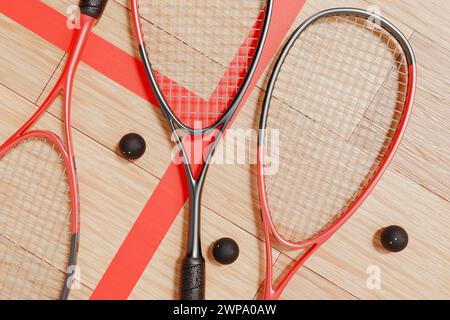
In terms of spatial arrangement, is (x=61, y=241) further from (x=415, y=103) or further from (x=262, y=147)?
(x=415, y=103)

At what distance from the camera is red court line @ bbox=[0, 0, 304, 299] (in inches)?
36.9

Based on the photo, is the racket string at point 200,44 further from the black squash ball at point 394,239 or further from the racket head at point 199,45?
the black squash ball at point 394,239

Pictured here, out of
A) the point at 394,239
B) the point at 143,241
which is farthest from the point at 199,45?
the point at 394,239

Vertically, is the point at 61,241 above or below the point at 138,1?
below

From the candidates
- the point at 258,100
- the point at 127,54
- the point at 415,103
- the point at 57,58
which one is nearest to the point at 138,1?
the point at 127,54

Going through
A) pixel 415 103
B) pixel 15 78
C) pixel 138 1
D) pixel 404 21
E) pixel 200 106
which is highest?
pixel 404 21

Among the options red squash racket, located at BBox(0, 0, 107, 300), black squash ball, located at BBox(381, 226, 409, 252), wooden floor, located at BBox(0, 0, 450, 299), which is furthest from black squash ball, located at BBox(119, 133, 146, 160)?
black squash ball, located at BBox(381, 226, 409, 252)

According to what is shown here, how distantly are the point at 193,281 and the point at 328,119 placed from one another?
17.3 inches

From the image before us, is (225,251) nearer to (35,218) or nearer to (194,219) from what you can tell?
(194,219)

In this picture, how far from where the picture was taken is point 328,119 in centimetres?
94

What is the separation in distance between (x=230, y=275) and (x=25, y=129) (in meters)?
0.53

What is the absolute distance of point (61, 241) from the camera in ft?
3.04

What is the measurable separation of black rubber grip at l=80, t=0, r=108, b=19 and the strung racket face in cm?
27

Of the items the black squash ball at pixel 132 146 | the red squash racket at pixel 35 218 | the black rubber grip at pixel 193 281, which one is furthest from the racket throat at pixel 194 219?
the red squash racket at pixel 35 218
